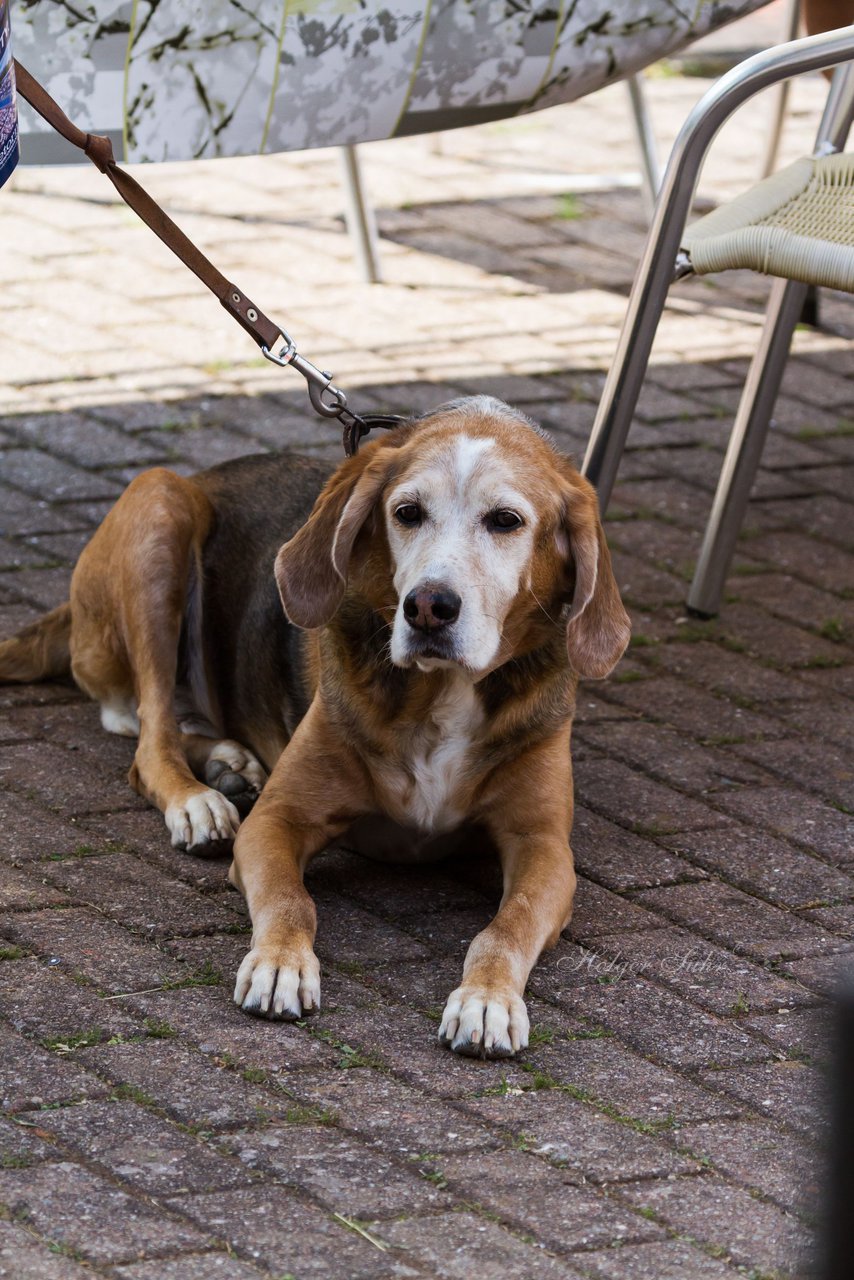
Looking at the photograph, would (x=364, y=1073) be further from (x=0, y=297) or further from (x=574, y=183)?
(x=574, y=183)

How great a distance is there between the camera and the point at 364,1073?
107 inches

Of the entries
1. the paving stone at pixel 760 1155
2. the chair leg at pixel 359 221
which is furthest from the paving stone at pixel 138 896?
the chair leg at pixel 359 221

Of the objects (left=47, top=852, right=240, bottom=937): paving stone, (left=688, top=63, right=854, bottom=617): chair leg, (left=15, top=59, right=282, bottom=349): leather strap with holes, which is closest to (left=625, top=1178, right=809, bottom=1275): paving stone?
(left=47, top=852, right=240, bottom=937): paving stone

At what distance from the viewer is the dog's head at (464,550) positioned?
298 cm

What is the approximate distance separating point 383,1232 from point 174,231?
203 centimetres

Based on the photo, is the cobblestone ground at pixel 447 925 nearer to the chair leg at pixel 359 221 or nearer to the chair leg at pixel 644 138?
the chair leg at pixel 359 221

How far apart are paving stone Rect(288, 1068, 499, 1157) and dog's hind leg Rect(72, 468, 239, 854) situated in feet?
3.25

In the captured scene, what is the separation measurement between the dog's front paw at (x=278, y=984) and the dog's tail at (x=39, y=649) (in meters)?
1.42

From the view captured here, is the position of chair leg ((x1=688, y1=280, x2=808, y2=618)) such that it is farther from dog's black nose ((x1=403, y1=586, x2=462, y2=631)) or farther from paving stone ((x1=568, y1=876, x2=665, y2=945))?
dog's black nose ((x1=403, y1=586, x2=462, y2=631))

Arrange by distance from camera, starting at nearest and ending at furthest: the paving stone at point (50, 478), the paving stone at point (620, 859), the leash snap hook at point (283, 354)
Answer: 1. the paving stone at point (620, 859)
2. the leash snap hook at point (283, 354)
3. the paving stone at point (50, 478)

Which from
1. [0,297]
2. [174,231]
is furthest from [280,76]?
[0,297]

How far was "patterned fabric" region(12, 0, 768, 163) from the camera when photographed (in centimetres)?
415

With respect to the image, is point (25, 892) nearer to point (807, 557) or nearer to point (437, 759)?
point (437, 759)

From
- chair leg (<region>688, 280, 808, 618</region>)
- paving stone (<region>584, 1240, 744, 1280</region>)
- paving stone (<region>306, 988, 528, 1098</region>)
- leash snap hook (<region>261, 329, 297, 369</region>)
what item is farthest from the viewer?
chair leg (<region>688, 280, 808, 618</region>)
